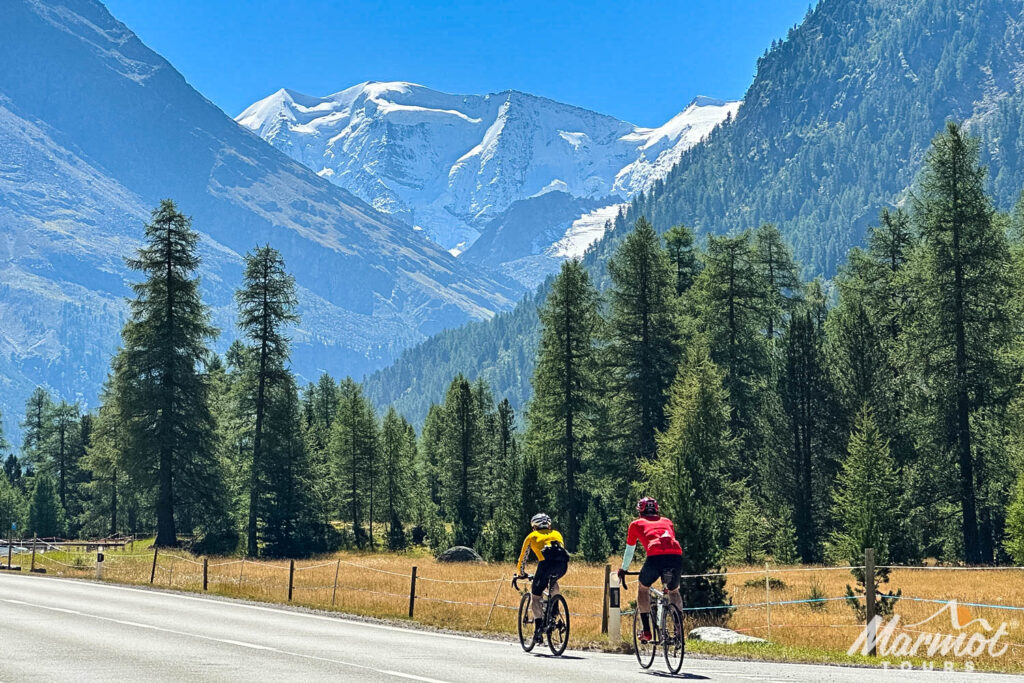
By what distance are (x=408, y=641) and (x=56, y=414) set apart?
85.6 meters

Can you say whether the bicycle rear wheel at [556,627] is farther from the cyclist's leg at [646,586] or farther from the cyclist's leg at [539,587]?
the cyclist's leg at [646,586]

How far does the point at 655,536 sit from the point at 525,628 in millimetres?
4224

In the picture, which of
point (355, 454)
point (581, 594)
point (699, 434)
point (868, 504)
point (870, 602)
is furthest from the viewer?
point (355, 454)

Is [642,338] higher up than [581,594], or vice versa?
[642,338]

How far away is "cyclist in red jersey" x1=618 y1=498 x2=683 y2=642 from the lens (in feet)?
48.1

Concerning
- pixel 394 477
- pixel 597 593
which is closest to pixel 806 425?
pixel 597 593

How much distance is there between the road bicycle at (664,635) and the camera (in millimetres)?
14352

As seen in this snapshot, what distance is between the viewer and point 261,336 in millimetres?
55844

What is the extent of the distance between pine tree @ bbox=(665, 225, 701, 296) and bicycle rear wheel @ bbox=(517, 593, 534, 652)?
1667 inches

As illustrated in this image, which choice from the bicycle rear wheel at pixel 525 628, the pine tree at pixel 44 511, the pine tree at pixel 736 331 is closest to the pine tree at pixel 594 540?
the pine tree at pixel 736 331

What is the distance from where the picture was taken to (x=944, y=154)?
3922 centimetres

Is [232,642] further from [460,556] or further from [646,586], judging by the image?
[460,556]

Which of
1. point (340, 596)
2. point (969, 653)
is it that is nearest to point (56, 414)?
point (340, 596)

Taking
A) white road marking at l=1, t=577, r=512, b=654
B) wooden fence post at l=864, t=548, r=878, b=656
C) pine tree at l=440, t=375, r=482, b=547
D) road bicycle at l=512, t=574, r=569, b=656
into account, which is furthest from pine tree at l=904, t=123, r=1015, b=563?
pine tree at l=440, t=375, r=482, b=547
